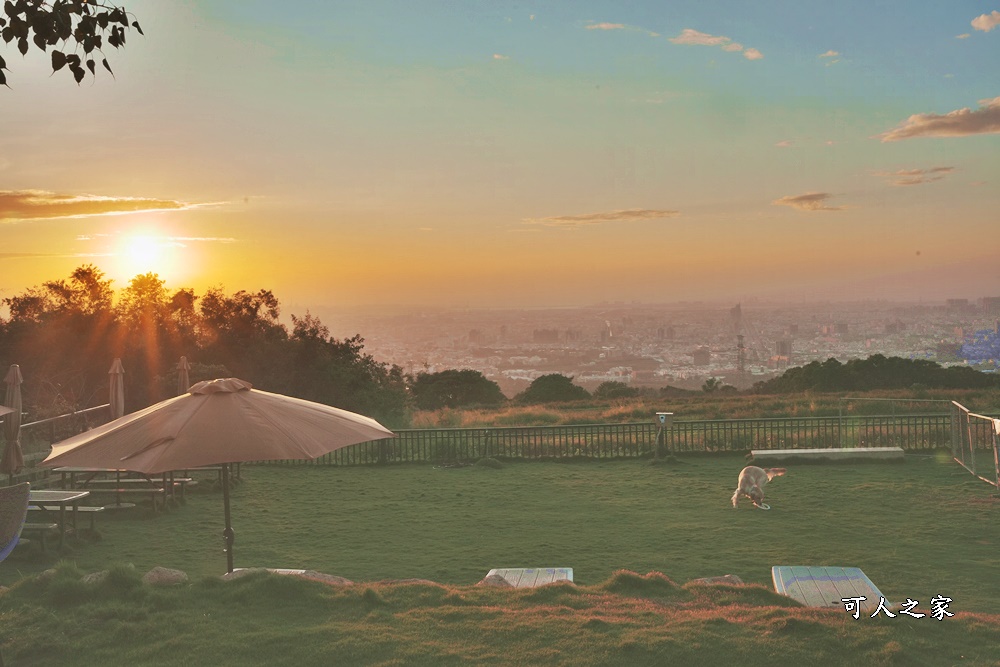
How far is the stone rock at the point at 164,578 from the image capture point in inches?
308

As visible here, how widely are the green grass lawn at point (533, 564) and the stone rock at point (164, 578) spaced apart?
0.71 feet

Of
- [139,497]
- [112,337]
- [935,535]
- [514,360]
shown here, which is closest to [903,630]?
[935,535]

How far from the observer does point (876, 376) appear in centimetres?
4272

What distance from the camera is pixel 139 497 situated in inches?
575

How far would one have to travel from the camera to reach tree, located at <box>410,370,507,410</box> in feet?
157

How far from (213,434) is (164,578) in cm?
152

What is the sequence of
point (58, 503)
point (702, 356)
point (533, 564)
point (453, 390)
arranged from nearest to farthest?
point (533, 564) < point (58, 503) < point (453, 390) < point (702, 356)

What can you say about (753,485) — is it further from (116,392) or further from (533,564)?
(116,392)

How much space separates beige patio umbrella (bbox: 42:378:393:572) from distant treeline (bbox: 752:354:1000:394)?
121 ft

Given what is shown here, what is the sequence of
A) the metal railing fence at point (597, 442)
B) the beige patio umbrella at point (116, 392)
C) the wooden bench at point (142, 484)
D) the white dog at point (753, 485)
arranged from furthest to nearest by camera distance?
the metal railing fence at point (597, 442) < the beige patio umbrella at point (116, 392) < the wooden bench at point (142, 484) < the white dog at point (753, 485)

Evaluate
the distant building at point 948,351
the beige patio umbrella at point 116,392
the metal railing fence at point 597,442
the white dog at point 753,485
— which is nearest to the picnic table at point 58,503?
the beige patio umbrella at point 116,392

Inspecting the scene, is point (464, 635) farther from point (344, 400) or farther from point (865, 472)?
point (344, 400)

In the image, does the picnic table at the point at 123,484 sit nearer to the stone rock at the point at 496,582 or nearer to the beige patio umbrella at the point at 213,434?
the beige patio umbrella at the point at 213,434

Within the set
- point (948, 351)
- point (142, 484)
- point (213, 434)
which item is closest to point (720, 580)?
point (213, 434)
